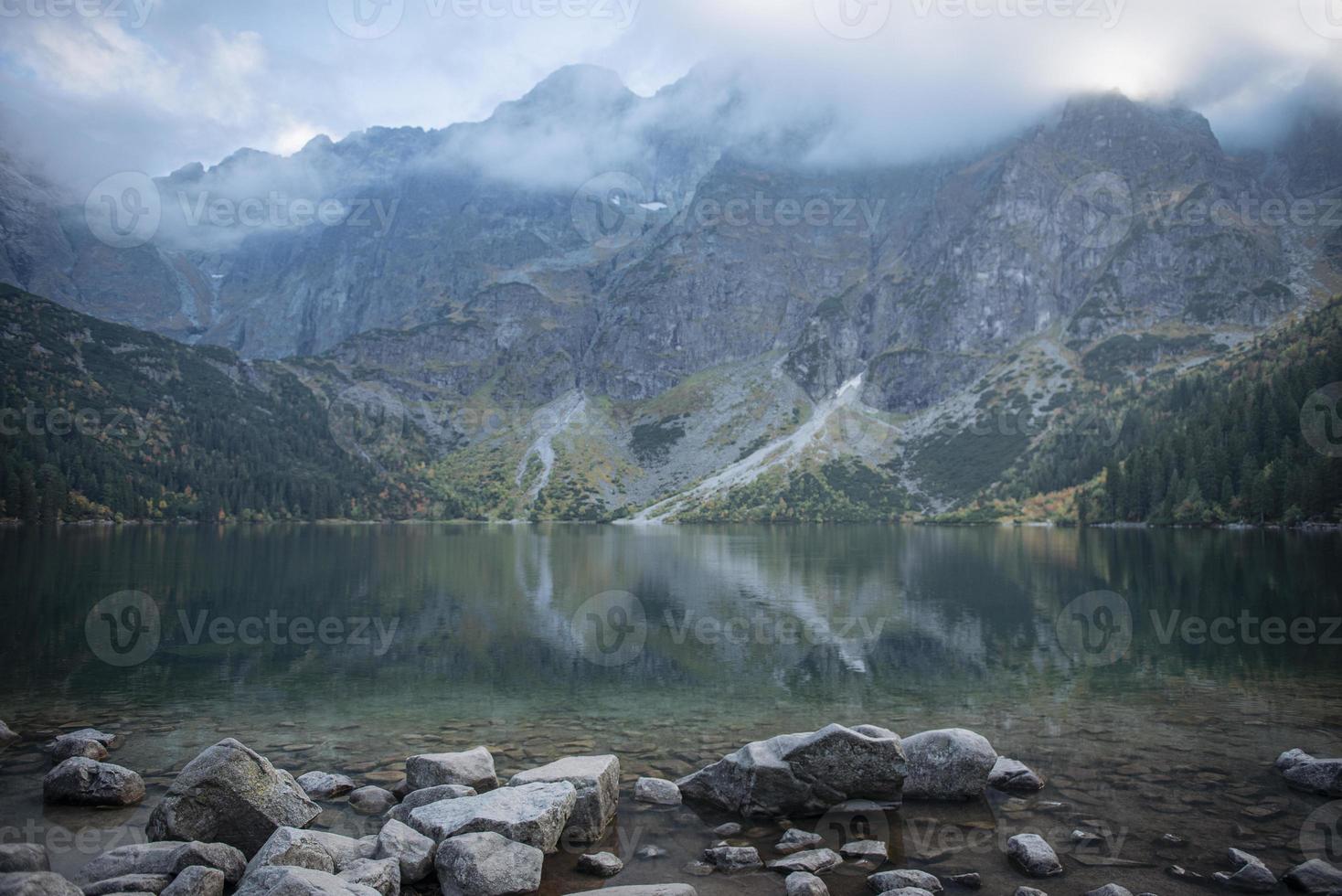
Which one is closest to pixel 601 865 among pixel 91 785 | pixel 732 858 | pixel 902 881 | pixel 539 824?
pixel 539 824

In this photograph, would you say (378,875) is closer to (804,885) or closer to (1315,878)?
(804,885)

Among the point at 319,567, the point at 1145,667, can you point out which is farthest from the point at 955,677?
the point at 319,567

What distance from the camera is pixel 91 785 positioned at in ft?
55.5

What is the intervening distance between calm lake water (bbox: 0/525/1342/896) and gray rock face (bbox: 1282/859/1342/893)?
3.66ft

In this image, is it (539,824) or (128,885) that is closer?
(128,885)

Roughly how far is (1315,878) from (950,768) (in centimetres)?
650

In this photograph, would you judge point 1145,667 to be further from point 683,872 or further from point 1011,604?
point 683,872

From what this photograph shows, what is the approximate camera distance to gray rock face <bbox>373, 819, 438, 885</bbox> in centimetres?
1344

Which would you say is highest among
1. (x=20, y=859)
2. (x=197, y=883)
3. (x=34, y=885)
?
(x=34, y=885)

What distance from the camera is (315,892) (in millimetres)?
10906

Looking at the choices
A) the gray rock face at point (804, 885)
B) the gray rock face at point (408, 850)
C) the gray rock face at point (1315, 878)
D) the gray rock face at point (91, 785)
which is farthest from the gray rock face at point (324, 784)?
the gray rock face at point (1315, 878)

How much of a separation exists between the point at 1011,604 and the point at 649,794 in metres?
41.1

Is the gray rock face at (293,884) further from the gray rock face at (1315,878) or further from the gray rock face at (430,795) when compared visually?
the gray rock face at (1315,878)

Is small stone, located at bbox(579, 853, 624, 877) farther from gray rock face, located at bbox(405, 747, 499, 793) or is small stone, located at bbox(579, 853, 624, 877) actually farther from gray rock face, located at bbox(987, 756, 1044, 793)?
gray rock face, located at bbox(987, 756, 1044, 793)
